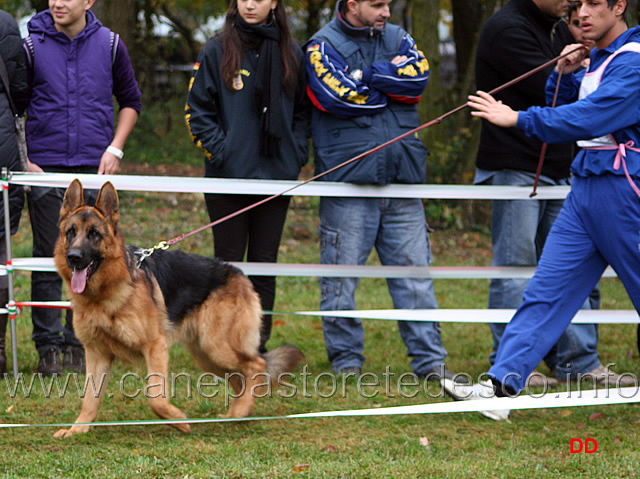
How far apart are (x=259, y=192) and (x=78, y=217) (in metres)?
1.50

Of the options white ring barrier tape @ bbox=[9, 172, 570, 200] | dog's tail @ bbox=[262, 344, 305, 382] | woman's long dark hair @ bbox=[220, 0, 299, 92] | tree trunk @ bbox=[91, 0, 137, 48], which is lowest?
dog's tail @ bbox=[262, 344, 305, 382]

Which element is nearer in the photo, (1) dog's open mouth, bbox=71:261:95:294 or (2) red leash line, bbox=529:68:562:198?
(1) dog's open mouth, bbox=71:261:95:294

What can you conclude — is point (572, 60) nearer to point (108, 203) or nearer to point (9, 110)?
point (108, 203)

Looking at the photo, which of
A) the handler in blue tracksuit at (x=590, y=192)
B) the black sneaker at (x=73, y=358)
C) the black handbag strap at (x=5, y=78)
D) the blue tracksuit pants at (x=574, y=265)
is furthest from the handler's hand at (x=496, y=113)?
the black sneaker at (x=73, y=358)

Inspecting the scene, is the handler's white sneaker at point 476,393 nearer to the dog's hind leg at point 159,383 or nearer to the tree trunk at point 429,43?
the dog's hind leg at point 159,383

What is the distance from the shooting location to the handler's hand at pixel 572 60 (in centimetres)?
462

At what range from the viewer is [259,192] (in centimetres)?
557

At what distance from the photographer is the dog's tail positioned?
5.09 metres

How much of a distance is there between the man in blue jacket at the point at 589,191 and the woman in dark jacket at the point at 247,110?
1.83 meters

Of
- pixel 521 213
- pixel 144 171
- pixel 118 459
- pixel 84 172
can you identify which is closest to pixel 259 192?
pixel 84 172

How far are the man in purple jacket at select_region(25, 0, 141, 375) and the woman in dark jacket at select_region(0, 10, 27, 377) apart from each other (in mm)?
112

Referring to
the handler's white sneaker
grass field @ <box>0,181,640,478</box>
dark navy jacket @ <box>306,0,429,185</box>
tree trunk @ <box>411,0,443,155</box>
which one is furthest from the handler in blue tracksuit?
tree trunk @ <box>411,0,443,155</box>

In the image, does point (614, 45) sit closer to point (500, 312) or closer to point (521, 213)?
point (521, 213)

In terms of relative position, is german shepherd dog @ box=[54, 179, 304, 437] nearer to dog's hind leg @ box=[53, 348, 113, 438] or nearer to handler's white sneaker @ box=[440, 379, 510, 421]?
dog's hind leg @ box=[53, 348, 113, 438]
